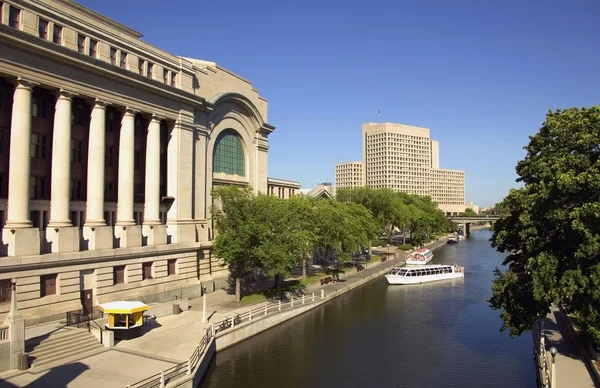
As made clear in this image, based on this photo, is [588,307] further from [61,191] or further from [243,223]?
[61,191]

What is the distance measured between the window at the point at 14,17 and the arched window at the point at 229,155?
2508 cm

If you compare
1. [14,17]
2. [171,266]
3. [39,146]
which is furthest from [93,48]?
[171,266]

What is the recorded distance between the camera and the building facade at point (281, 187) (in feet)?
242

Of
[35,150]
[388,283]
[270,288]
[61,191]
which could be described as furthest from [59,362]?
[388,283]

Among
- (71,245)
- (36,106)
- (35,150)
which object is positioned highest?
Result: (36,106)

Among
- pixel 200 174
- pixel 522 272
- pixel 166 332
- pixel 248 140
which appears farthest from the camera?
pixel 248 140

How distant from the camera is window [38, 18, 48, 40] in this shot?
111 ft

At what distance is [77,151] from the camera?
38.1 metres

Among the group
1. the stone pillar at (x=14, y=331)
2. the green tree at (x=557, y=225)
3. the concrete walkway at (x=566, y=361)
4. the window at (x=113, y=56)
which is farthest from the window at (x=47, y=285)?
the concrete walkway at (x=566, y=361)

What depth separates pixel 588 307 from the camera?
23.3m

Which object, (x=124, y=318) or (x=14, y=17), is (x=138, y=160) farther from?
(x=124, y=318)

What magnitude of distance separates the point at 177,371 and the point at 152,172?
2327 cm

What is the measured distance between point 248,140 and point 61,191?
28715 millimetres

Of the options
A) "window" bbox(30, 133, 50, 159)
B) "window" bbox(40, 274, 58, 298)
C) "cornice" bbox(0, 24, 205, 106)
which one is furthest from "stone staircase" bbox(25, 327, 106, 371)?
"cornice" bbox(0, 24, 205, 106)
